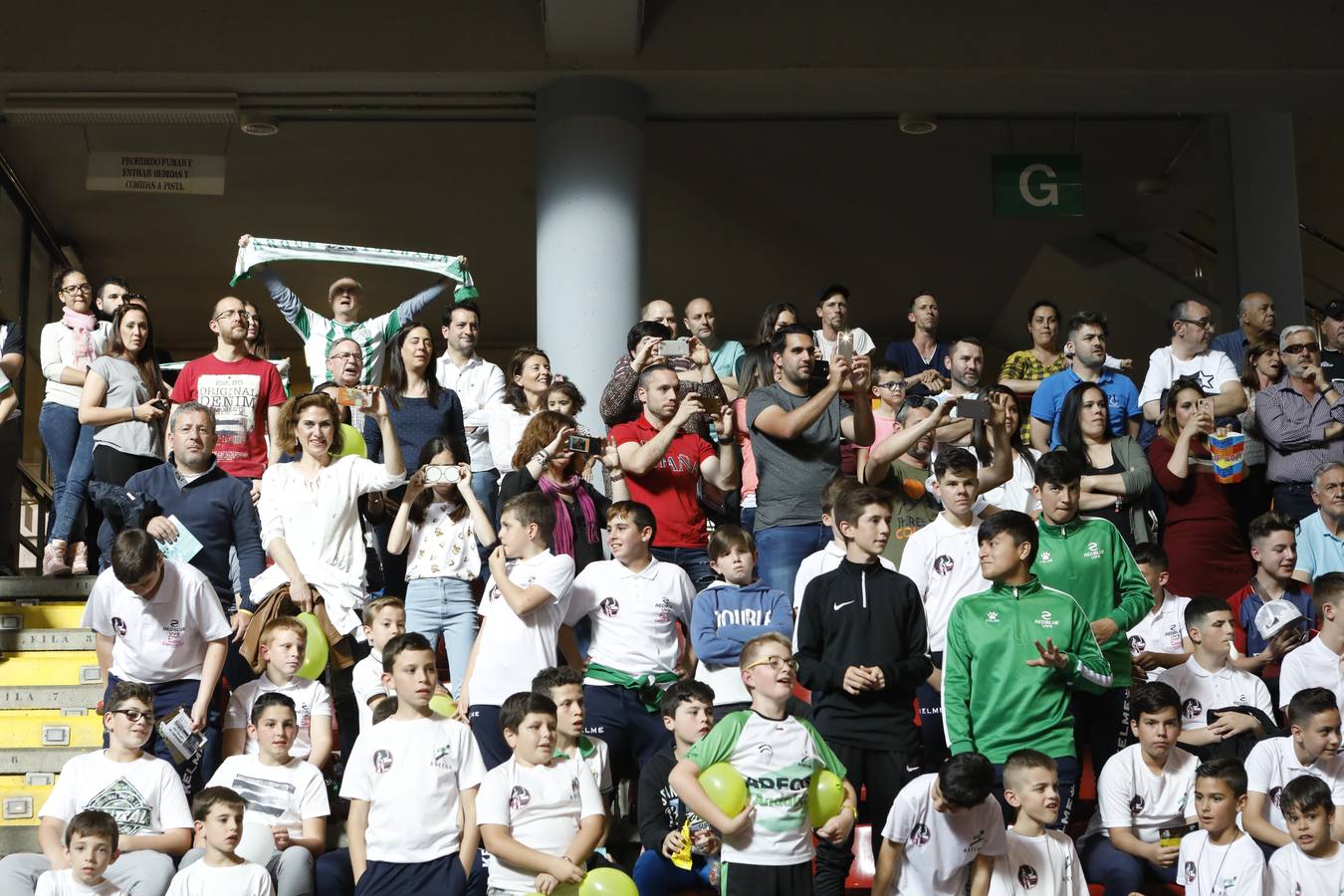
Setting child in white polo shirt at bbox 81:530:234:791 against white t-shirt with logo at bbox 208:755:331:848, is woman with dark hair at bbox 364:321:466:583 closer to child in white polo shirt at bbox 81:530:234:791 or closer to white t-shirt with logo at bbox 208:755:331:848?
child in white polo shirt at bbox 81:530:234:791

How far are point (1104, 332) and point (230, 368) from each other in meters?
4.86

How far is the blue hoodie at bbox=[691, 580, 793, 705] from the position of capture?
6801mm

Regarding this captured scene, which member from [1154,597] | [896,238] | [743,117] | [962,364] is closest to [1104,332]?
[962,364]

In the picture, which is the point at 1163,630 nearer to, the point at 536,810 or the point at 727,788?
the point at 727,788

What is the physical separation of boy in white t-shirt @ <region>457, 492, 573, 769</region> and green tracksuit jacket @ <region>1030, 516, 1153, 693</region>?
2097 mm

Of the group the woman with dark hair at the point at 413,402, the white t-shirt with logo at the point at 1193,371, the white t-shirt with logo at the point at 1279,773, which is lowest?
the white t-shirt with logo at the point at 1279,773

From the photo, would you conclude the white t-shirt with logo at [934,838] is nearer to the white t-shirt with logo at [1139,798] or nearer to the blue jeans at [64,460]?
the white t-shirt with logo at [1139,798]

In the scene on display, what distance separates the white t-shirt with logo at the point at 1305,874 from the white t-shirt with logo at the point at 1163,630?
5.03 ft

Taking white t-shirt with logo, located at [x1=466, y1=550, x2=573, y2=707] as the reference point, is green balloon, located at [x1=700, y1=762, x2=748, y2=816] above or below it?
below

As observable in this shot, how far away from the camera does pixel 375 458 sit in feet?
27.3

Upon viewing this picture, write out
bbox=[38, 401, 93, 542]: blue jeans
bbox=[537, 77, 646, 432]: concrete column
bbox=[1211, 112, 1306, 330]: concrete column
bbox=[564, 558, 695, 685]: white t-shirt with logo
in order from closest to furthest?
bbox=[564, 558, 695, 685]: white t-shirt with logo < bbox=[38, 401, 93, 542]: blue jeans < bbox=[537, 77, 646, 432]: concrete column < bbox=[1211, 112, 1306, 330]: concrete column

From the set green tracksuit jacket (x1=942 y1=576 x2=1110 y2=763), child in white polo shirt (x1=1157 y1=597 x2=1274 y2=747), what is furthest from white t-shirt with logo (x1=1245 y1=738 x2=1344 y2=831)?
green tracksuit jacket (x1=942 y1=576 x2=1110 y2=763)

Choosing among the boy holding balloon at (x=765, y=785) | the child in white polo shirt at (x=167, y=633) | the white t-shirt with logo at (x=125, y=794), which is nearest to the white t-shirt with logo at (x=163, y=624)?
Answer: the child in white polo shirt at (x=167, y=633)

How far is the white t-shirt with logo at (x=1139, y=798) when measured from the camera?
6535mm
